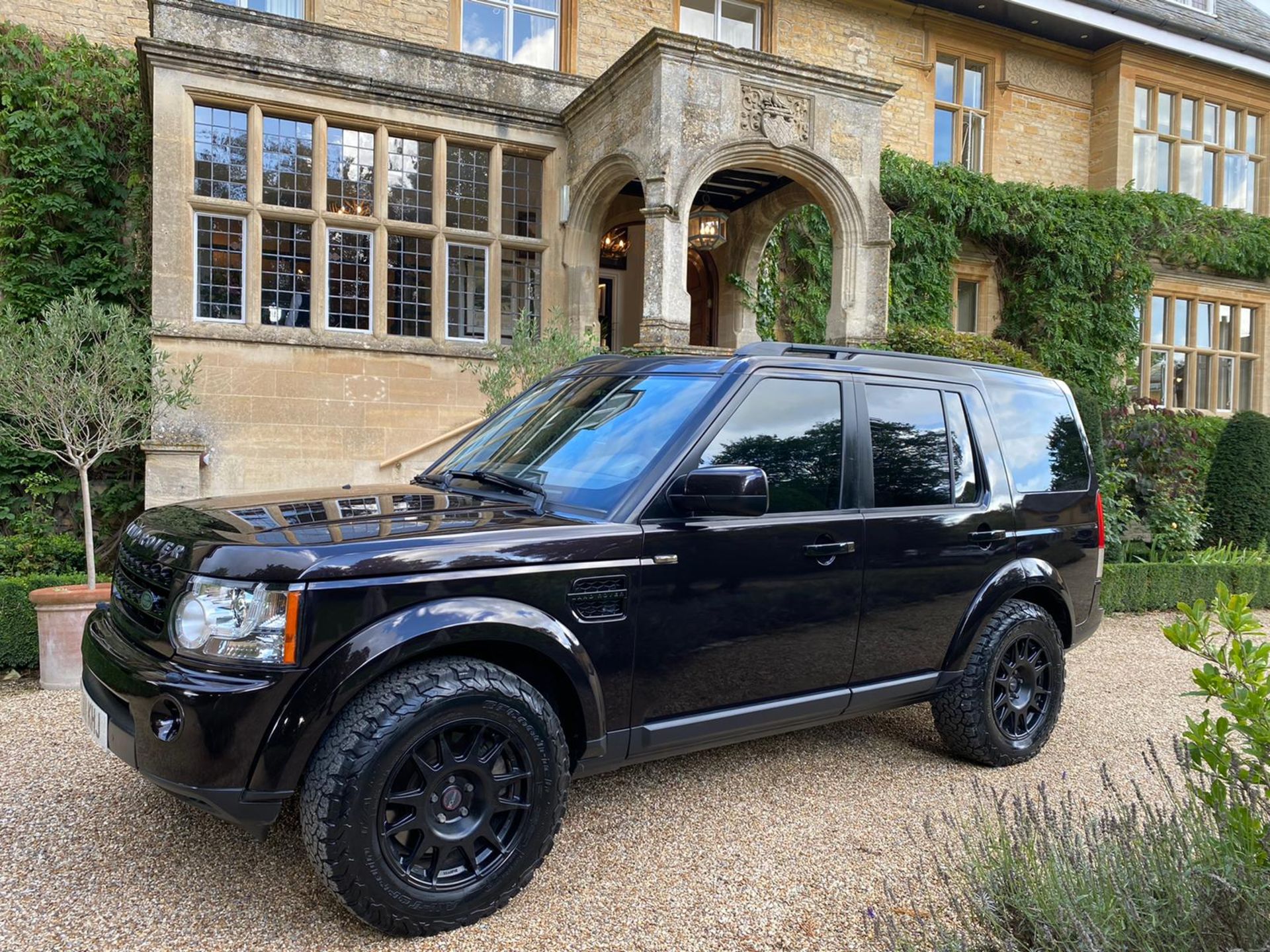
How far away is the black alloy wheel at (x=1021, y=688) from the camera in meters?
4.19

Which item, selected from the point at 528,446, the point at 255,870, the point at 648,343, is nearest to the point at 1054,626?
the point at 528,446

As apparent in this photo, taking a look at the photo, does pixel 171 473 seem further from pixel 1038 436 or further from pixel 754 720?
pixel 1038 436

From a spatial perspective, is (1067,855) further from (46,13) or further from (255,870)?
(46,13)

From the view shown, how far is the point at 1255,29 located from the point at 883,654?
21485 millimetres

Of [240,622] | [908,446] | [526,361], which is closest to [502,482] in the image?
[240,622]

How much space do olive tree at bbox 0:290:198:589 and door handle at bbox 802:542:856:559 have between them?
5150 millimetres

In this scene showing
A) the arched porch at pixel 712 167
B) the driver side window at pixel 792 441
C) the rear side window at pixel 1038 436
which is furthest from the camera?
the arched porch at pixel 712 167

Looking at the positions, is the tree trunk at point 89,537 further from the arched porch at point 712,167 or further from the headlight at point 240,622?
the arched porch at point 712,167

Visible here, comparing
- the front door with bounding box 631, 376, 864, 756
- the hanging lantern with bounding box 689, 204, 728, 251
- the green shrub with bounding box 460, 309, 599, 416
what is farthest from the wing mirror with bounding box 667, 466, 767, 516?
the hanging lantern with bounding box 689, 204, 728, 251

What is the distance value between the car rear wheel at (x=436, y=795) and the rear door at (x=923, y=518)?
1596mm

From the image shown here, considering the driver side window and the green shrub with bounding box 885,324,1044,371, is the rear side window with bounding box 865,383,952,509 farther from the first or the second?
the green shrub with bounding box 885,324,1044,371

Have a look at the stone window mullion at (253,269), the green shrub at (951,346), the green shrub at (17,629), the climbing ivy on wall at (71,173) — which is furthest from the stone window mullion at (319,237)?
the green shrub at (951,346)

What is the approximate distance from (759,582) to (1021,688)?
192cm

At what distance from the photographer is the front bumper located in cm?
239
